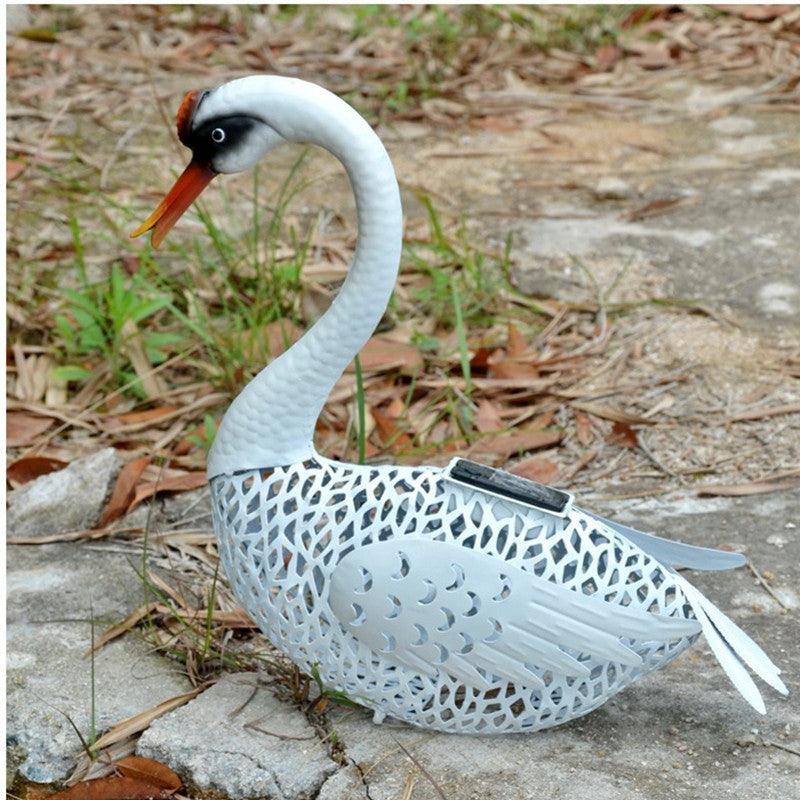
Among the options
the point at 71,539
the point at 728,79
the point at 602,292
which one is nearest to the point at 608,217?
the point at 602,292

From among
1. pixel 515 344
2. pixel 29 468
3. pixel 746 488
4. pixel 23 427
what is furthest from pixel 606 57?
pixel 29 468

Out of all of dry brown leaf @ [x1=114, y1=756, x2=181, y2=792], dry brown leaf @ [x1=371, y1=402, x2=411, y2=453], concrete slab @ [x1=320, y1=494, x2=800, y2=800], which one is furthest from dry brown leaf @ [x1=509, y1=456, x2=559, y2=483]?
dry brown leaf @ [x1=114, y1=756, x2=181, y2=792]

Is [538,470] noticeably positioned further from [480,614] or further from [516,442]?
[480,614]

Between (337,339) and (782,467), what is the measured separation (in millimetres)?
1328

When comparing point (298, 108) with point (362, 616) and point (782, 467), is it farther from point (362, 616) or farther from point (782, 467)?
point (782, 467)

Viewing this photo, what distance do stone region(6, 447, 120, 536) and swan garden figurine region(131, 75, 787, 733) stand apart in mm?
817

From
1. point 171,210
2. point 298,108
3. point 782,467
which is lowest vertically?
point 782,467

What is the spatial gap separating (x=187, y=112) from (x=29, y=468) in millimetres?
1339

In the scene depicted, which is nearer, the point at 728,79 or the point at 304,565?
the point at 304,565

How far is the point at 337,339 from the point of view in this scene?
78.2 inches

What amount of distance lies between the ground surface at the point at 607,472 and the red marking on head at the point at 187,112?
0.86 m

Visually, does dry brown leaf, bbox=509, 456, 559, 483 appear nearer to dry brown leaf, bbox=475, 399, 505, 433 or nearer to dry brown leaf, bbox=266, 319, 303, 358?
dry brown leaf, bbox=475, 399, 505, 433

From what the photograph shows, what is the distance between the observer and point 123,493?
9.14 feet

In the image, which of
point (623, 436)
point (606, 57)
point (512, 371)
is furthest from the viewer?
point (606, 57)
